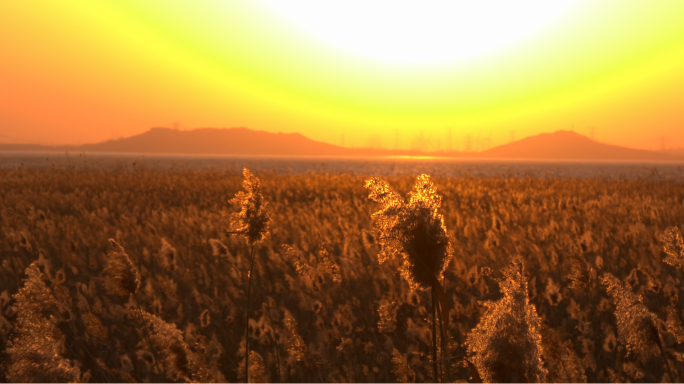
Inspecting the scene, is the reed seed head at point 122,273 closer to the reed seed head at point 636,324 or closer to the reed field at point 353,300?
the reed field at point 353,300

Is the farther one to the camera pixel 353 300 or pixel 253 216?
pixel 353 300

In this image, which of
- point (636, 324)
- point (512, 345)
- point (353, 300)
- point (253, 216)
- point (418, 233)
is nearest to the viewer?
point (512, 345)

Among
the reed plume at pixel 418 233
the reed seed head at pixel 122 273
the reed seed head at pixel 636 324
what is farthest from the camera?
the reed seed head at pixel 122 273

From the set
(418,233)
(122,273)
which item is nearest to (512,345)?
(418,233)

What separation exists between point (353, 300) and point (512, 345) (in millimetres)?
4123

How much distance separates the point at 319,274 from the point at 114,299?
2.74m

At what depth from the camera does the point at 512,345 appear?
1.00m

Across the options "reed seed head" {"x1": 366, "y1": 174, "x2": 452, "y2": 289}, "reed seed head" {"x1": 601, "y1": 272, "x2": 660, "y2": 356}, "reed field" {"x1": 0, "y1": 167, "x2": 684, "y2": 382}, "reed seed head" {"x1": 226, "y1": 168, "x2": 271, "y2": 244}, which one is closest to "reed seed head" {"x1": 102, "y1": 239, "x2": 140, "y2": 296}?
"reed field" {"x1": 0, "y1": 167, "x2": 684, "y2": 382}

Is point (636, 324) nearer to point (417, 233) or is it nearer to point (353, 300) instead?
point (417, 233)

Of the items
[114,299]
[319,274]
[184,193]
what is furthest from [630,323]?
[184,193]

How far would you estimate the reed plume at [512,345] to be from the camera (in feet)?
3.23

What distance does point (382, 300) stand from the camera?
5.35 meters

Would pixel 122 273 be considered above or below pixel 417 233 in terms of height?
below

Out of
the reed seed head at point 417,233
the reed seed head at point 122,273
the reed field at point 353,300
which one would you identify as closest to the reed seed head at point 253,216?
the reed field at point 353,300
